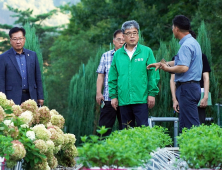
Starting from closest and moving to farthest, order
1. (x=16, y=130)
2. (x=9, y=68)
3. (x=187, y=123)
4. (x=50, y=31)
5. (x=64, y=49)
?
(x=16, y=130), (x=187, y=123), (x=9, y=68), (x=64, y=49), (x=50, y=31)

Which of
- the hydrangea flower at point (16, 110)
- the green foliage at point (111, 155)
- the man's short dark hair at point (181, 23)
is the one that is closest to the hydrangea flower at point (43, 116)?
the hydrangea flower at point (16, 110)

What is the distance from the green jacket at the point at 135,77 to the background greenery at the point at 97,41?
2.50 meters

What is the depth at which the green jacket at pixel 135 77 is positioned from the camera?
185 inches

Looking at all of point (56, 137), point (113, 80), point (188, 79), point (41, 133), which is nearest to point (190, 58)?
point (188, 79)

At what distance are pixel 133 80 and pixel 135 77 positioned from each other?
40 mm

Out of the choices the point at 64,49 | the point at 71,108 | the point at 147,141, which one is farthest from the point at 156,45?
the point at 147,141

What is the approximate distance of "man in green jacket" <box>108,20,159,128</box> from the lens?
4695 millimetres

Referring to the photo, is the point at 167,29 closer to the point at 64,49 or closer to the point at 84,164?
the point at 64,49

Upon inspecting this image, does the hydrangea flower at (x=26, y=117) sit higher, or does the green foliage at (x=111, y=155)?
the hydrangea flower at (x=26, y=117)

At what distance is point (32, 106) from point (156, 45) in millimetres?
12470

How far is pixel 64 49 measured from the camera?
1025 inches

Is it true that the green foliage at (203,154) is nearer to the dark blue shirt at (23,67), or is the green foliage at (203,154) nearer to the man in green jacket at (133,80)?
the man in green jacket at (133,80)

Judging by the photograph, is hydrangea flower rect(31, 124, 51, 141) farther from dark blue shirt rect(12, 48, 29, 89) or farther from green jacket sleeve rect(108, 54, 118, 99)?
dark blue shirt rect(12, 48, 29, 89)

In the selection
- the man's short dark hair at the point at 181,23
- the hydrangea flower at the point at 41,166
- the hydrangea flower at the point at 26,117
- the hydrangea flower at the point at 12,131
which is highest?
the man's short dark hair at the point at 181,23
